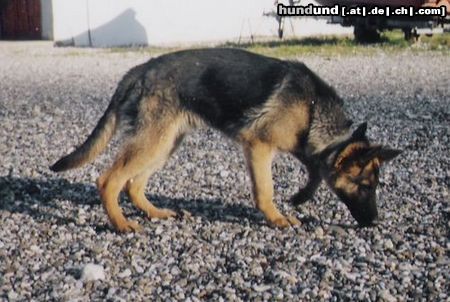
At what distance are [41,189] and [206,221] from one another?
1.72 m

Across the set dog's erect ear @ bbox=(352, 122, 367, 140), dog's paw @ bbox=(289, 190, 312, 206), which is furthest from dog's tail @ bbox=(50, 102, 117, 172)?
dog's erect ear @ bbox=(352, 122, 367, 140)

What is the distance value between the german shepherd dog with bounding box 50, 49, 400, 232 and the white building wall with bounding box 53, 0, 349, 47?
18.7m

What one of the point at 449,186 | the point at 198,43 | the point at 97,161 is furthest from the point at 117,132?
the point at 198,43

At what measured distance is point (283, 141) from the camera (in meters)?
4.95

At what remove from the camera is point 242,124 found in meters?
5.00

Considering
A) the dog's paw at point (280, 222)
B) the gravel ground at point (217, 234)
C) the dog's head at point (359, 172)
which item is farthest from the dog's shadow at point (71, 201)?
the dog's head at point (359, 172)

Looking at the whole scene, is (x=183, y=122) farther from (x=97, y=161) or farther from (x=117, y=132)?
(x=97, y=161)

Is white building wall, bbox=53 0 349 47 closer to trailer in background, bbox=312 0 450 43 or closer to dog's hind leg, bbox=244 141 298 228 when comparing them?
trailer in background, bbox=312 0 450 43

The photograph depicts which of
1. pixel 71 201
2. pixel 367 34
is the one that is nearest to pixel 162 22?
pixel 367 34

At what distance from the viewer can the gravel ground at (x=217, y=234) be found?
3.73m

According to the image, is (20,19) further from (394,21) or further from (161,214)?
(161,214)

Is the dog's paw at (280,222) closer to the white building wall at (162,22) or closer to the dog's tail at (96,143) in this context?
the dog's tail at (96,143)

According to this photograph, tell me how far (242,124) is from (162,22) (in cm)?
1946

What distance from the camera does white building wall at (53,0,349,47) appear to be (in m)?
23.2
